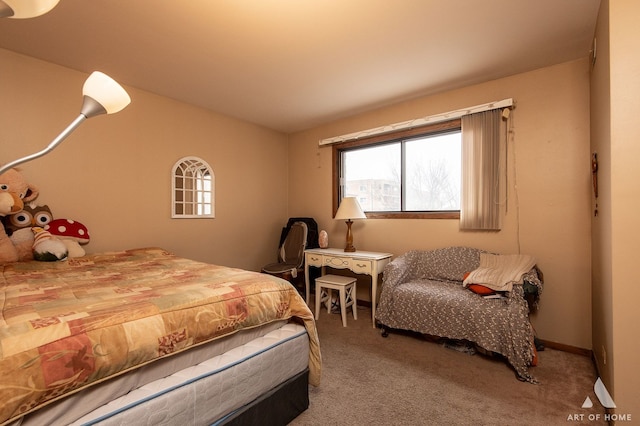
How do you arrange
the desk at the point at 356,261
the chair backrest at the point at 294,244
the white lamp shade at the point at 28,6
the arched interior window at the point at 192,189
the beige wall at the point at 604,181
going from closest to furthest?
the white lamp shade at the point at 28,6 → the beige wall at the point at 604,181 → the desk at the point at 356,261 → the arched interior window at the point at 192,189 → the chair backrest at the point at 294,244

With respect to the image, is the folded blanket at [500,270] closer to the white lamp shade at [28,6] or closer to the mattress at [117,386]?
the mattress at [117,386]

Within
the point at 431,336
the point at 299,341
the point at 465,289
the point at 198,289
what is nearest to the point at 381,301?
the point at 431,336

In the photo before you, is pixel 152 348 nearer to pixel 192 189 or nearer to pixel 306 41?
pixel 306 41

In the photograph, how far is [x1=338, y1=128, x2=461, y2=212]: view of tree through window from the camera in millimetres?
3088

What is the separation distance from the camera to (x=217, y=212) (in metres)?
3.61

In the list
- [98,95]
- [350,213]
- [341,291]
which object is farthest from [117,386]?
[350,213]

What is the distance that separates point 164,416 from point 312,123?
12.0 feet

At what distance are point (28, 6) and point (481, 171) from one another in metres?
3.04

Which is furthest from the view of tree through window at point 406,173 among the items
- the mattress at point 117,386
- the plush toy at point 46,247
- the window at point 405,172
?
the plush toy at point 46,247

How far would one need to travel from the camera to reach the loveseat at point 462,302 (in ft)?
6.55

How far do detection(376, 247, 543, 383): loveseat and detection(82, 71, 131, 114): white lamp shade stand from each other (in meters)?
2.40

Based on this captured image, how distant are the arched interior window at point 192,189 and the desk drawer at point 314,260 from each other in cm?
132

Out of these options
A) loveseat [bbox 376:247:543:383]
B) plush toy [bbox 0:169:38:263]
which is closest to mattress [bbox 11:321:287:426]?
loveseat [bbox 376:247:543:383]

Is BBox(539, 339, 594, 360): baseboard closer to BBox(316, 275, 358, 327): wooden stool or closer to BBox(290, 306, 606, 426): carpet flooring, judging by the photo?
BBox(290, 306, 606, 426): carpet flooring
